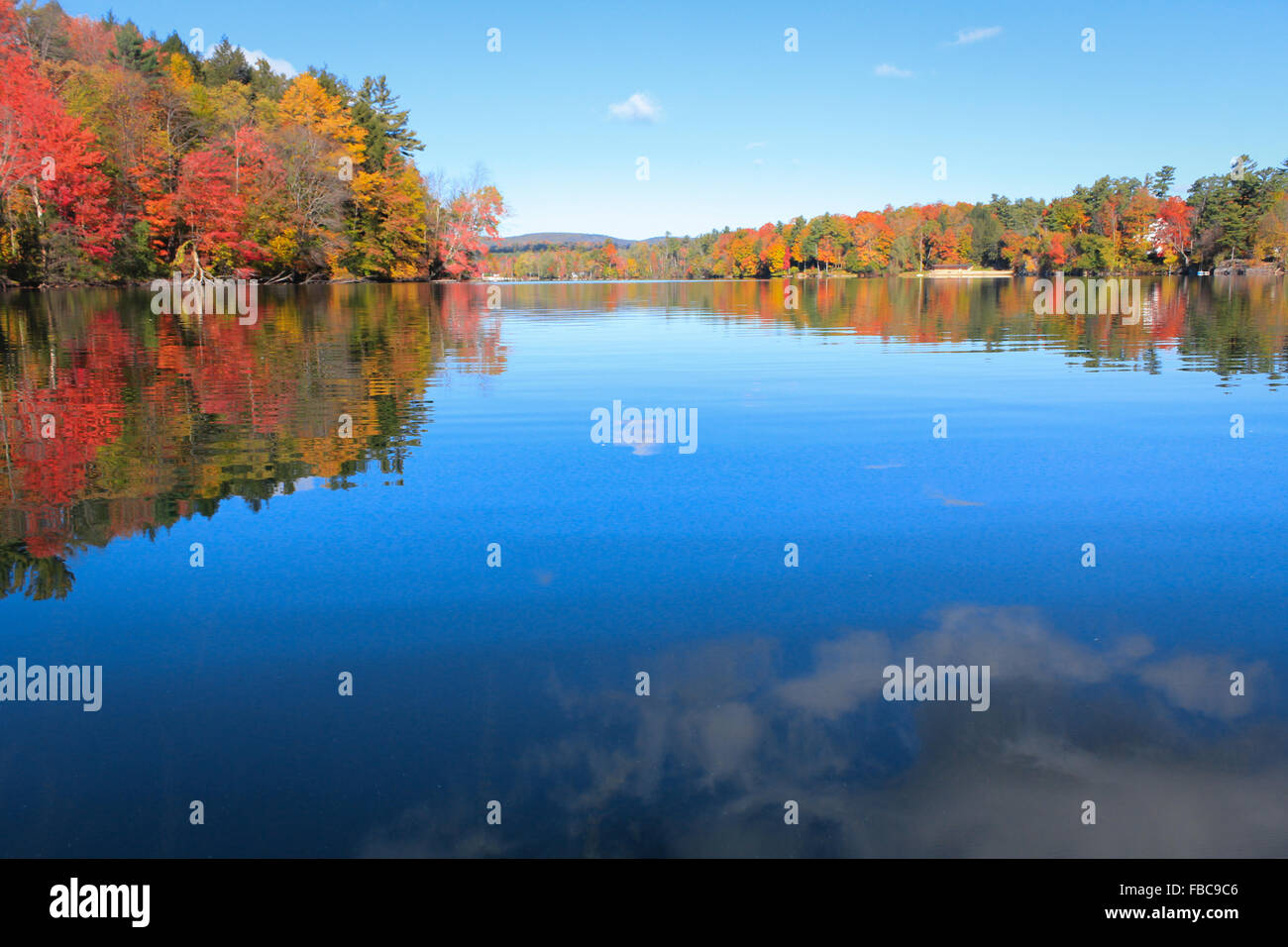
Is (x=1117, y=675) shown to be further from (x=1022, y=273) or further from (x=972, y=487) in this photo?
(x=1022, y=273)

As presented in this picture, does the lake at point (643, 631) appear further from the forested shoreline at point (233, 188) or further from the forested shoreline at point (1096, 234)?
the forested shoreline at point (1096, 234)

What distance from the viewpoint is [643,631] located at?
6074 mm

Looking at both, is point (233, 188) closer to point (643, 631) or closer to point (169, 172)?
point (169, 172)

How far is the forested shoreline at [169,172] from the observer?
5238 centimetres

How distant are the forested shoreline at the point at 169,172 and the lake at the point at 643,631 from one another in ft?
157

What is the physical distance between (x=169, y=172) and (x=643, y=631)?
68687 mm

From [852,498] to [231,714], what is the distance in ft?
20.7

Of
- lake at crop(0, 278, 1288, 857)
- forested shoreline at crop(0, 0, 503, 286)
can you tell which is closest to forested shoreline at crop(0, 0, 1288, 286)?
forested shoreline at crop(0, 0, 503, 286)

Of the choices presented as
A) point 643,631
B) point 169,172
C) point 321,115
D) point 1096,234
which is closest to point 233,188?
point 169,172

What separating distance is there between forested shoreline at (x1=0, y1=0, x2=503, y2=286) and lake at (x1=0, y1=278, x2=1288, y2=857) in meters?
47.7

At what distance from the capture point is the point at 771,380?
18.8m

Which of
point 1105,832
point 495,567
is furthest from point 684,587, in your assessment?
point 1105,832

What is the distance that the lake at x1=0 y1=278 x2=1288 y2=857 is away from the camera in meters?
4.20

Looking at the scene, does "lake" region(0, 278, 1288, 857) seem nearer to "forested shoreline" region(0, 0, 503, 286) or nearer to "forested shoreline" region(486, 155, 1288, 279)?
"forested shoreline" region(0, 0, 503, 286)
